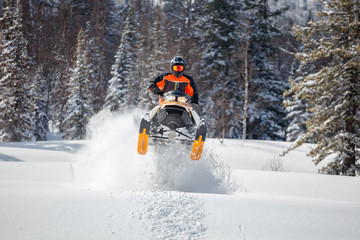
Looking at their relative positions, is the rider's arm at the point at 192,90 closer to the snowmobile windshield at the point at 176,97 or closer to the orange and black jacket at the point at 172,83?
the orange and black jacket at the point at 172,83

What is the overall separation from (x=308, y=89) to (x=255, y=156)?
6.60 m

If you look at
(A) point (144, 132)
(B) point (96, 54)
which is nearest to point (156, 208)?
(A) point (144, 132)

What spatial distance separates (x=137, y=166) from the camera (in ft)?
22.8

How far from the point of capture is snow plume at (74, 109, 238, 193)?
6.72 metres

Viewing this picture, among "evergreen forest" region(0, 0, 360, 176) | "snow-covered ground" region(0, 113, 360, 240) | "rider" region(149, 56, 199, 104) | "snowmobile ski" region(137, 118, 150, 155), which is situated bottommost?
"snow-covered ground" region(0, 113, 360, 240)

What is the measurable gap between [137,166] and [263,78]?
23.2 m

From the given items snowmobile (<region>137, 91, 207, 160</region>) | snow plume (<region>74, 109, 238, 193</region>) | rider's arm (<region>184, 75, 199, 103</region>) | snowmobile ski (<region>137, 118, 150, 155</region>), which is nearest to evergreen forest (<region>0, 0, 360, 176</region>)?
snow plume (<region>74, 109, 238, 193</region>)

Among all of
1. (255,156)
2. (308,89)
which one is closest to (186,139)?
(308,89)

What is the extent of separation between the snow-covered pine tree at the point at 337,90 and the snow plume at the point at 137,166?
5.69m

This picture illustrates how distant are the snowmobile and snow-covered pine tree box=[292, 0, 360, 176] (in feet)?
23.4

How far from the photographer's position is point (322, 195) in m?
9.66

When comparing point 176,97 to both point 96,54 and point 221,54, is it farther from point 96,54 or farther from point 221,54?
point 96,54

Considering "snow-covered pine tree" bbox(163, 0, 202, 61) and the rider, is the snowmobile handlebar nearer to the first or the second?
the rider

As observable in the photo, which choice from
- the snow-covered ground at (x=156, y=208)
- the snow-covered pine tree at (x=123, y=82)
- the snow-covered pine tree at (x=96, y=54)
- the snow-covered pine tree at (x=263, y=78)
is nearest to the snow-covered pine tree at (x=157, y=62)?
the snow-covered pine tree at (x=123, y=82)
